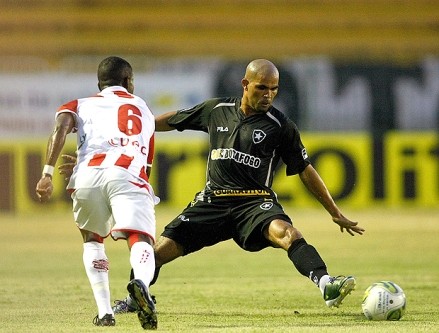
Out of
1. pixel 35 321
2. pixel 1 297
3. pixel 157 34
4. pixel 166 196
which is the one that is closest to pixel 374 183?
pixel 166 196

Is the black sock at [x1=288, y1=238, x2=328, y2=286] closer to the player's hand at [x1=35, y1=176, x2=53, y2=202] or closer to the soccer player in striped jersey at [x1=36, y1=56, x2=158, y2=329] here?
the soccer player in striped jersey at [x1=36, y1=56, x2=158, y2=329]

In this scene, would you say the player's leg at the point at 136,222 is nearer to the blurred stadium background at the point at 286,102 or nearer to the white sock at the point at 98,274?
the white sock at the point at 98,274

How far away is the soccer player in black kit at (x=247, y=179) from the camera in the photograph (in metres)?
7.91

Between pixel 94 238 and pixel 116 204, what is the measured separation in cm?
40

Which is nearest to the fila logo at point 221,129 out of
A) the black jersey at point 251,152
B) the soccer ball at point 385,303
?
the black jersey at point 251,152

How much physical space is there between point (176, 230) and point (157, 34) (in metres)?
14.8

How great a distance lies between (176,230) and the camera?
8.16m

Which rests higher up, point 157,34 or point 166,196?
point 157,34

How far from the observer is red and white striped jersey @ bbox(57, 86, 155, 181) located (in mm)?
7047

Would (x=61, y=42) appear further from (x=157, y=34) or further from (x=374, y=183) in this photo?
(x=374, y=183)

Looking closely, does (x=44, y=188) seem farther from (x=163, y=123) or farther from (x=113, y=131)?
(x=163, y=123)

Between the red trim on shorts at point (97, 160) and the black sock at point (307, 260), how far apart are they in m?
1.56

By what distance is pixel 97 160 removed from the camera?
703 centimetres

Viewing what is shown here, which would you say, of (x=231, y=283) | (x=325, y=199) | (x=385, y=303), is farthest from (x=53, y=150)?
(x=231, y=283)
